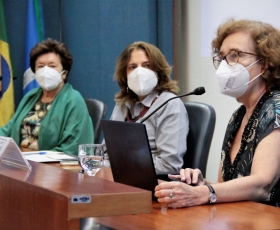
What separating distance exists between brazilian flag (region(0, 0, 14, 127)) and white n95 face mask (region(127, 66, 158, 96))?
177cm

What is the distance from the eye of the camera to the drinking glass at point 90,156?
1936mm

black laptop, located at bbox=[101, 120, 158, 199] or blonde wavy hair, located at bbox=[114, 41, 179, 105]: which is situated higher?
blonde wavy hair, located at bbox=[114, 41, 179, 105]

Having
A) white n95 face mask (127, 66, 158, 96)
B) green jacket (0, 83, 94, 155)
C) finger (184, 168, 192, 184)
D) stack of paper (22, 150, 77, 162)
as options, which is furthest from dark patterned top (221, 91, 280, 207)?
green jacket (0, 83, 94, 155)

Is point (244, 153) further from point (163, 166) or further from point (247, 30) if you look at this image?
point (163, 166)

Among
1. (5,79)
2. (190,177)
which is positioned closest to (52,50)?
(5,79)

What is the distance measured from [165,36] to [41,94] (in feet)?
4.81

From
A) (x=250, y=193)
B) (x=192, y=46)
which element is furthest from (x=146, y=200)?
(x=192, y=46)

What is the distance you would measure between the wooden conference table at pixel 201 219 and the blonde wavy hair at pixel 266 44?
56 centimetres

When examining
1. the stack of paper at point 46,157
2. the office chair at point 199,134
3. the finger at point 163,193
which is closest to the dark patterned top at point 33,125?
the stack of paper at point 46,157

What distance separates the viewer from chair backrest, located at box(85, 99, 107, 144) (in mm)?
3600

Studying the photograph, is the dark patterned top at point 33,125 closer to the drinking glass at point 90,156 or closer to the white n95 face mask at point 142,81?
the white n95 face mask at point 142,81

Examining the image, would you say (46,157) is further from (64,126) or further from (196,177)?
(196,177)

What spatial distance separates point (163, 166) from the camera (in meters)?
2.82

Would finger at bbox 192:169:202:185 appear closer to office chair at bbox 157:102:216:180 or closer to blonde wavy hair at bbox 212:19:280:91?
blonde wavy hair at bbox 212:19:280:91
